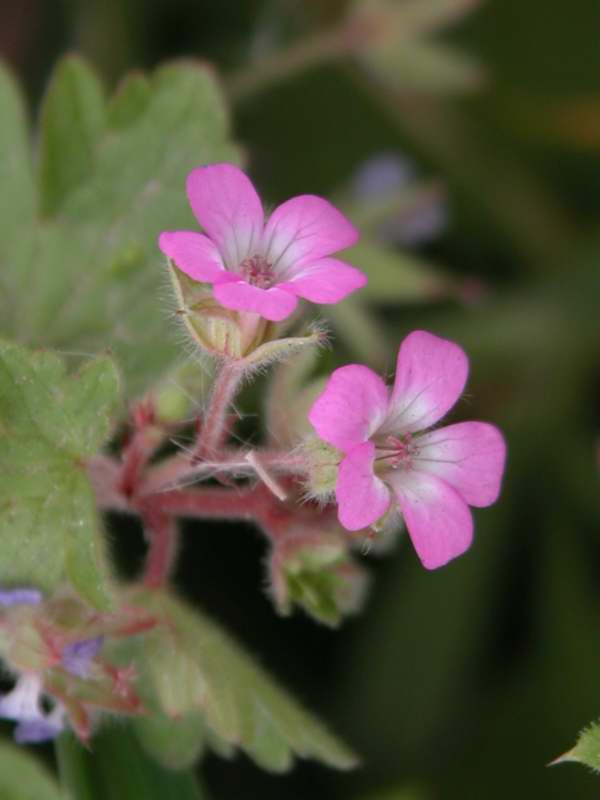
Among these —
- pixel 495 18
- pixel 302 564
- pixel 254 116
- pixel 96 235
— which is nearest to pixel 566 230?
pixel 495 18

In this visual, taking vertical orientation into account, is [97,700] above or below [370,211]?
below

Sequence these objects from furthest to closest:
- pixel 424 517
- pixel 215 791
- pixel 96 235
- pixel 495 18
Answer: pixel 495 18
pixel 215 791
pixel 96 235
pixel 424 517

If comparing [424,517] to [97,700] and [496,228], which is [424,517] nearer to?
[97,700]

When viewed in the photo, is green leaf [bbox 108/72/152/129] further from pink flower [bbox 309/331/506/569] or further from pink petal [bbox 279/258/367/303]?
pink flower [bbox 309/331/506/569]

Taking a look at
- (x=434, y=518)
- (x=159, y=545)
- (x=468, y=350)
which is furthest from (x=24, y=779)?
(x=468, y=350)

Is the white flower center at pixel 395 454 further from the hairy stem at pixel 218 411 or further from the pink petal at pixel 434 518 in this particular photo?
the hairy stem at pixel 218 411

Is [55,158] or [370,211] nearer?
[55,158]
